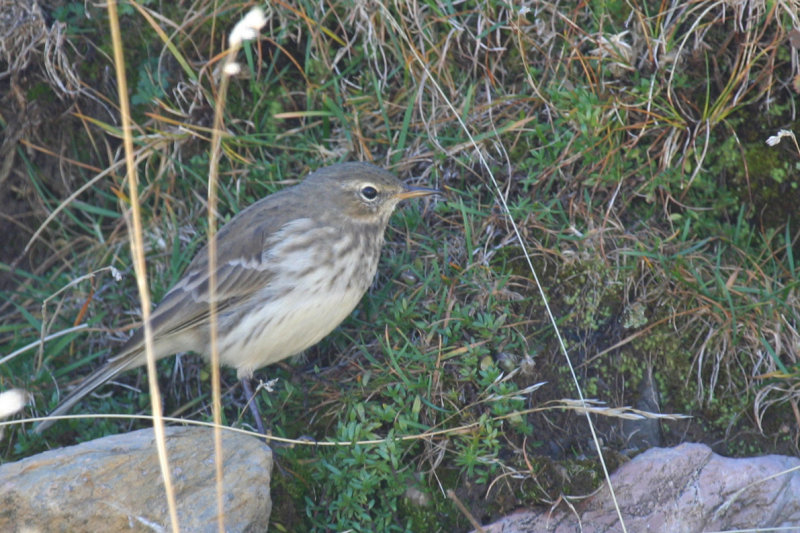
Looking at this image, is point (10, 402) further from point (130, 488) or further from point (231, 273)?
point (231, 273)

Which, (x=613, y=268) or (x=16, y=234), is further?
(x=16, y=234)

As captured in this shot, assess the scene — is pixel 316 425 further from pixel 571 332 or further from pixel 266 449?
pixel 571 332

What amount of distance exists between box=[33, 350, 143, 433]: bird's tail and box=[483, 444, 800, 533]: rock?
218cm

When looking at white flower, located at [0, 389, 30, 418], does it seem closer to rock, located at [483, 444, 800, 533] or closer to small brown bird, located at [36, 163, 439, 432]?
small brown bird, located at [36, 163, 439, 432]

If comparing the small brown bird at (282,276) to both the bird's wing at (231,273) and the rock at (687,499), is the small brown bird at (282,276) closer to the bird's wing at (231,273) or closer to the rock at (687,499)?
the bird's wing at (231,273)

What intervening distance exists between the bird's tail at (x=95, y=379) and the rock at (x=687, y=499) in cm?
218

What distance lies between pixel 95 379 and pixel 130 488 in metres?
1.11

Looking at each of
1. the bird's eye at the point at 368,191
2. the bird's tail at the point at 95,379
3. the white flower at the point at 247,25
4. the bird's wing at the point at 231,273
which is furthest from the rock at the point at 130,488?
the white flower at the point at 247,25

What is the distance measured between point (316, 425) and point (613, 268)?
1.84 meters

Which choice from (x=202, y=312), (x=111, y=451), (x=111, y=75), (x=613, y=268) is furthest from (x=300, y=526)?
(x=111, y=75)

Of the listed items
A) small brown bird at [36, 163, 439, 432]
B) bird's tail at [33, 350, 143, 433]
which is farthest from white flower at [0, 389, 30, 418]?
small brown bird at [36, 163, 439, 432]

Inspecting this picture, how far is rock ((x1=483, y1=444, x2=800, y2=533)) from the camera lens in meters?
4.13

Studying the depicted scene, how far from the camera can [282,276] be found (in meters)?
5.14

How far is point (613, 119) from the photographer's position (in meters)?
5.34
